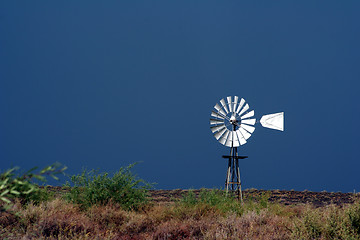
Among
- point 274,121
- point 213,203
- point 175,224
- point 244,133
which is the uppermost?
point 274,121

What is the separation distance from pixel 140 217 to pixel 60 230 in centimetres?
229

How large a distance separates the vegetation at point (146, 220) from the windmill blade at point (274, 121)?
138 inches

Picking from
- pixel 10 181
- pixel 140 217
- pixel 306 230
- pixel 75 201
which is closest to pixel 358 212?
pixel 306 230

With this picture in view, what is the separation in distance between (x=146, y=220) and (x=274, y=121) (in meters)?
7.27

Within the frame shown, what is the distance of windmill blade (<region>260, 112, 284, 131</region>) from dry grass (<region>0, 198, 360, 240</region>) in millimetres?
5318

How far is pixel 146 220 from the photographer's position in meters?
9.66

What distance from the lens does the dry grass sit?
25.1ft

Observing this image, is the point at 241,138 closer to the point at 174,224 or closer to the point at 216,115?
the point at 216,115

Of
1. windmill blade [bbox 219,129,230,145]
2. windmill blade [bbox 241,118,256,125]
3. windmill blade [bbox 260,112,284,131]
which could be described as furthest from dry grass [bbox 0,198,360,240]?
windmill blade [bbox 260,112,284,131]

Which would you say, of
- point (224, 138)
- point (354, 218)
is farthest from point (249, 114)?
point (354, 218)

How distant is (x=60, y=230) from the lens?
8195mm

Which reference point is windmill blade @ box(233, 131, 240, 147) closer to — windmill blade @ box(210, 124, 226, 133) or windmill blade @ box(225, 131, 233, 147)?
windmill blade @ box(225, 131, 233, 147)

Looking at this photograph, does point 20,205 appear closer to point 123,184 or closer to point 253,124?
point 123,184

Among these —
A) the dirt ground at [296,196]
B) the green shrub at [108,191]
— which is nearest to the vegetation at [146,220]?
the green shrub at [108,191]
